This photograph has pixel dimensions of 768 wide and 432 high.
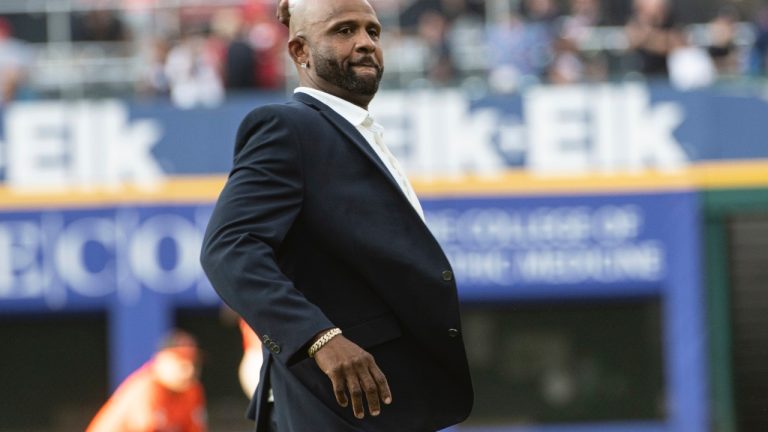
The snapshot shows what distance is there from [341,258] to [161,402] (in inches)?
212

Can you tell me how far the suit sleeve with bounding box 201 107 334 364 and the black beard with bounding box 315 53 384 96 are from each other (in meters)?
0.20

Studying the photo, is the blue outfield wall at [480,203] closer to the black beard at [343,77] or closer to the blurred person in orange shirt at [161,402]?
the blurred person in orange shirt at [161,402]

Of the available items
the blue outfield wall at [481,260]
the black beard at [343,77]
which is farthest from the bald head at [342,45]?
the blue outfield wall at [481,260]

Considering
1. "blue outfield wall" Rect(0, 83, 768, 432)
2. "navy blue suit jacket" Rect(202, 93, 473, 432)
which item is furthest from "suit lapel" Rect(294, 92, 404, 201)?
"blue outfield wall" Rect(0, 83, 768, 432)

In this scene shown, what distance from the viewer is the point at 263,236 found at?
3264 mm

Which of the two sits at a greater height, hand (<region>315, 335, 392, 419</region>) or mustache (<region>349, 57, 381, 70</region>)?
mustache (<region>349, 57, 381, 70</region>)

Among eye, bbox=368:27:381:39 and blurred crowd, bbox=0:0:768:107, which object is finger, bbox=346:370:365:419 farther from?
blurred crowd, bbox=0:0:768:107

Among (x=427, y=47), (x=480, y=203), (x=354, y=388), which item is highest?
(x=427, y=47)

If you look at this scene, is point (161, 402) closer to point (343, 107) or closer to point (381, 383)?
point (343, 107)

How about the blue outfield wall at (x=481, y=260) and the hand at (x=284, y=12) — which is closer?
the hand at (x=284, y=12)

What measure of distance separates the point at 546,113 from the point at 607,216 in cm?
98

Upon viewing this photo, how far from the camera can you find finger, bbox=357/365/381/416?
10.4ft

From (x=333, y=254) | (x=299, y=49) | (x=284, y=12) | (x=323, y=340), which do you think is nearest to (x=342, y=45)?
(x=299, y=49)

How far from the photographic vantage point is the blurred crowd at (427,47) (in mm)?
12719
